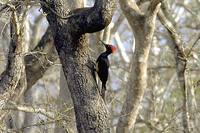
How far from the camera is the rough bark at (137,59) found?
8125mm

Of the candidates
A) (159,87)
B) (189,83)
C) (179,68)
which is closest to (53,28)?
(179,68)

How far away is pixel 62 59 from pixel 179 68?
281 centimetres

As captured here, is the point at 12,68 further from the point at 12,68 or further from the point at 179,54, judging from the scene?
the point at 179,54

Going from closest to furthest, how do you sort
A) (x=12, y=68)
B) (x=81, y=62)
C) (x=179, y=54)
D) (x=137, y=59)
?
(x=81, y=62)
(x=12, y=68)
(x=137, y=59)
(x=179, y=54)

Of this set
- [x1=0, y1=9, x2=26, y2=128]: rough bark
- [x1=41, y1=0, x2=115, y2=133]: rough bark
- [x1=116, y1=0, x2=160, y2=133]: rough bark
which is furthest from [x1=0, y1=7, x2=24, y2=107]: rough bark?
[x1=116, y1=0, x2=160, y2=133]: rough bark

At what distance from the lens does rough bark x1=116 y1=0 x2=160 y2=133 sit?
320 inches

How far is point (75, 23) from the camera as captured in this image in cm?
611

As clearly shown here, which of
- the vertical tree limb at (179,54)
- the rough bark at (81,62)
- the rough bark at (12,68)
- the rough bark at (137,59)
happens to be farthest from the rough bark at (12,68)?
the vertical tree limb at (179,54)

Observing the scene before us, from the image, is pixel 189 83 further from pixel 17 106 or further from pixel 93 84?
pixel 93 84

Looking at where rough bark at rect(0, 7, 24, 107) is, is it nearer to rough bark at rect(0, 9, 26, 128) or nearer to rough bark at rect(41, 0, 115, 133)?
rough bark at rect(0, 9, 26, 128)

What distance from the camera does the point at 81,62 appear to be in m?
6.12

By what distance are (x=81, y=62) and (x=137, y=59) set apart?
7.31ft

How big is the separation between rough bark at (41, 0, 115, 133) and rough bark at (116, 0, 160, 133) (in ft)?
6.63

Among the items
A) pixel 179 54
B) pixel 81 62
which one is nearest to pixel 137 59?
pixel 179 54
